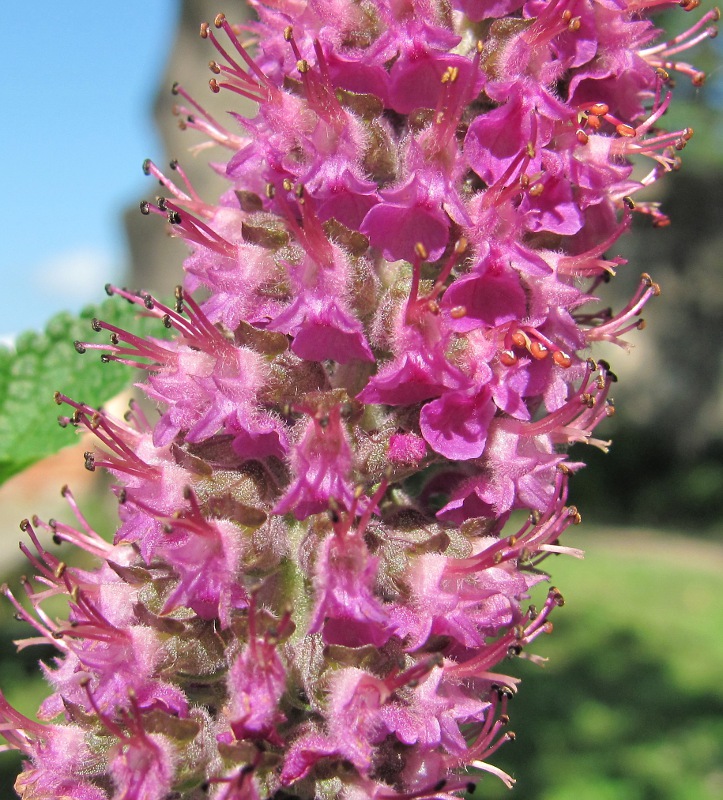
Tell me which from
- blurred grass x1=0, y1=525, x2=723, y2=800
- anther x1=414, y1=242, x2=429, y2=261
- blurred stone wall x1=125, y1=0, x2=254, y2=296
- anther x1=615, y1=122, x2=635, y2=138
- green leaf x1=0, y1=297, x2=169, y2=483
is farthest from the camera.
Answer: blurred stone wall x1=125, y1=0, x2=254, y2=296

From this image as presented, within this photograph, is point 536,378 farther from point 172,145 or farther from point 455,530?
point 172,145

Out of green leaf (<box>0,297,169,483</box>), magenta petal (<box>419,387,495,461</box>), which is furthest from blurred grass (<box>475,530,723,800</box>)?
magenta petal (<box>419,387,495,461</box>)

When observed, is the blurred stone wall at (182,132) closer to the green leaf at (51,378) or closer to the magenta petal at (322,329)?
the green leaf at (51,378)

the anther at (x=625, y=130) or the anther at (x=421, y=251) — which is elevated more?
the anther at (x=421, y=251)

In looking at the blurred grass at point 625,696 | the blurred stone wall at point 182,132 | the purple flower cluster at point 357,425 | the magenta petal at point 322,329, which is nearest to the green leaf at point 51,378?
the purple flower cluster at point 357,425

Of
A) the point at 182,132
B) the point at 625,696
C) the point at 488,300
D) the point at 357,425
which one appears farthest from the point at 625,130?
the point at 625,696

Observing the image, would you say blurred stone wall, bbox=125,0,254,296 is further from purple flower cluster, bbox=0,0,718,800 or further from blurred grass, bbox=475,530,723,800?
purple flower cluster, bbox=0,0,718,800

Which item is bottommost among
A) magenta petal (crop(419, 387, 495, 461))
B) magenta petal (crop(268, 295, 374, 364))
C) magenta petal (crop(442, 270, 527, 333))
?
magenta petal (crop(419, 387, 495, 461))

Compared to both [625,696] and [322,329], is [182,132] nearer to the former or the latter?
[625,696]
